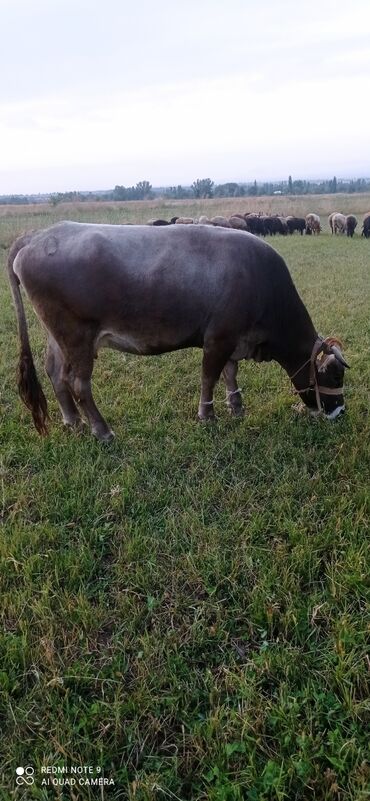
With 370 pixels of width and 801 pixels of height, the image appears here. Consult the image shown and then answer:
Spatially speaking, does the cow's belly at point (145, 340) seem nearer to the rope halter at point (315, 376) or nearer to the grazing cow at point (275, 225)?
the rope halter at point (315, 376)

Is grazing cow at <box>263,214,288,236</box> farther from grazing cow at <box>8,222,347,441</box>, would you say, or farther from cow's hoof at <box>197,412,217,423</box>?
cow's hoof at <box>197,412,217,423</box>

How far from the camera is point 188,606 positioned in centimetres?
264

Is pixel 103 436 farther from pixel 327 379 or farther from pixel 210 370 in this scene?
pixel 327 379

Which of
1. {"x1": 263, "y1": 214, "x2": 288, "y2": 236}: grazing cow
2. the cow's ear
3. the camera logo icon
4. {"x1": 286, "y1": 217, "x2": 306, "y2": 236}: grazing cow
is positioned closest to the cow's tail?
the cow's ear

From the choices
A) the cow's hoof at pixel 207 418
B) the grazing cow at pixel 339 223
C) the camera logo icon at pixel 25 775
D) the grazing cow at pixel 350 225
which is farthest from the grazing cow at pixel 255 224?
the camera logo icon at pixel 25 775

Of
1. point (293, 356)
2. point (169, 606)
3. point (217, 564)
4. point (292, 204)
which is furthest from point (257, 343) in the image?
point (292, 204)

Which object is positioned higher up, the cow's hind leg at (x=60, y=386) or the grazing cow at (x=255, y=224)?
the grazing cow at (x=255, y=224)

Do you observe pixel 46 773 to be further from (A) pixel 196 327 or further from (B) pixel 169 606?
(A) pixel 196 327

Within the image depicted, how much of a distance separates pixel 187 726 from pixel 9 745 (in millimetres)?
687

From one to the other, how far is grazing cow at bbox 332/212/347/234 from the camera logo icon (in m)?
27.4

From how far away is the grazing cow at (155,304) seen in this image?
3.90 meters

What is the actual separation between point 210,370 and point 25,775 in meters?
3.08

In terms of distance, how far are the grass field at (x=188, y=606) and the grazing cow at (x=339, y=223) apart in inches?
965

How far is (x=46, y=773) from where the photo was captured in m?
1.92
